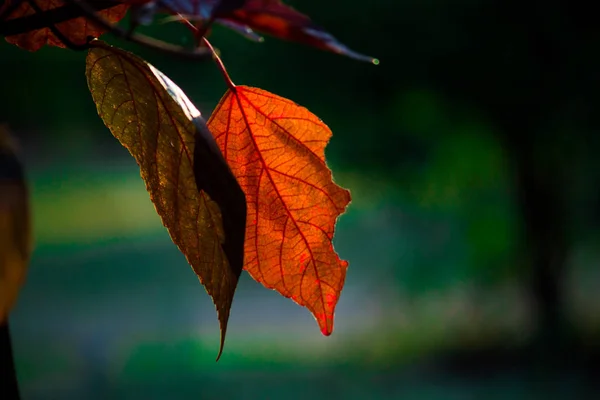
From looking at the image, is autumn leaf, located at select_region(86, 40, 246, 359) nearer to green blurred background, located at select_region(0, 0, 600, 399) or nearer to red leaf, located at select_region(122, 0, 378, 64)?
red leaf, located at select_region(122, 0, 378, 64)

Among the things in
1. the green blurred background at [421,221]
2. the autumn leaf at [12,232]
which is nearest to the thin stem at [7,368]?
the autumn leaf at [12,232]

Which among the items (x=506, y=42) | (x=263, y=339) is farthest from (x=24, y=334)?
(x=506, y=42)

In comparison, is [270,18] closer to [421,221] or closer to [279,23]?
[279,23]

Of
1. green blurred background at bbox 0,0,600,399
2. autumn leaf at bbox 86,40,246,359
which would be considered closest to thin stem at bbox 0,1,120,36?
autumn leaf at bbox 86,40,246,359

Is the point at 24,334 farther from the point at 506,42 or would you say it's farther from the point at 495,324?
the point at 506,42

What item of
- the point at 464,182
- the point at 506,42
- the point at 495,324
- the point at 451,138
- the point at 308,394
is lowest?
the point at 308,394

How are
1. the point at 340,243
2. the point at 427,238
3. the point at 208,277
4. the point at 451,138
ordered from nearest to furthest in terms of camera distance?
the point at 208,277
the point at 451,138
the point at 427,238
the point at 340,243
